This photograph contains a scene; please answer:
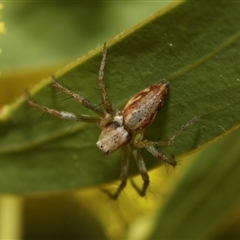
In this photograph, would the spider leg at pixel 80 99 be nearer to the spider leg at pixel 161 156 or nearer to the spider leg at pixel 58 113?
Answer: the spider leg at pixel 58 113

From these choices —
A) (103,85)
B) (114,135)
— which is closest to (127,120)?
(114,135)

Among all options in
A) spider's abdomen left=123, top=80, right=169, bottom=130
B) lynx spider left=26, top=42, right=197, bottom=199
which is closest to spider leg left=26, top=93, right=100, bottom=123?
lynx spider left=26, top=42, right=197, bottom=199

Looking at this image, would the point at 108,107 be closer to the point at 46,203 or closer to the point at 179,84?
the point at 179,84

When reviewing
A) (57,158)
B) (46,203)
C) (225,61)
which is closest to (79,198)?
(46,203)

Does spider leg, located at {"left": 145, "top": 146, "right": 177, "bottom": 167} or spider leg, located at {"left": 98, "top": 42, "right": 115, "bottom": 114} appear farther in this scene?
spider leg, located at {"left": 145, "top": 146, "right": 177, "bottom": 167}

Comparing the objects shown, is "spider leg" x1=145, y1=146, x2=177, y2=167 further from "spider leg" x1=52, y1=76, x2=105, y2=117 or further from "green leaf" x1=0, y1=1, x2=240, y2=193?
"spider leg" x1=52, y1=76, x2=105, y2=117

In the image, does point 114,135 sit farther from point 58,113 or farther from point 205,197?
point 205,197
